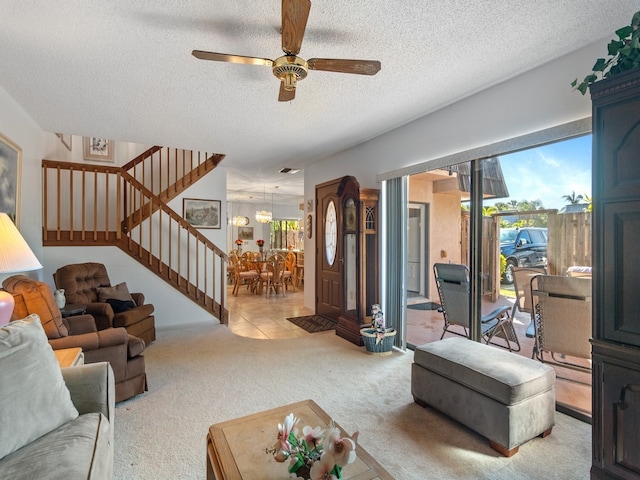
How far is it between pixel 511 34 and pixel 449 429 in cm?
270

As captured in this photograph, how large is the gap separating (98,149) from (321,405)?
6.30m

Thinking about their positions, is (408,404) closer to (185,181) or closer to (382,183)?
(382,183)

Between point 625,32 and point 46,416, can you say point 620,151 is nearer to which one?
point 625,32

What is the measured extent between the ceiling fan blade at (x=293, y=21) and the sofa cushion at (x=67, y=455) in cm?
216

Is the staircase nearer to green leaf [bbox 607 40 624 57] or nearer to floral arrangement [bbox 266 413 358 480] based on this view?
floral arrangement [bbox 266 413 358 480]

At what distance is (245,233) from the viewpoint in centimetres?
1219

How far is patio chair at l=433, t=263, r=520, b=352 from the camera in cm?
309

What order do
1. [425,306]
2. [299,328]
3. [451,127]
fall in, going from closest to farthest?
[451,127], [299,328], [425,306]

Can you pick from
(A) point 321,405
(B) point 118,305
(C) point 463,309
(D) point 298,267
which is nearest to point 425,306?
(C) point 463,309

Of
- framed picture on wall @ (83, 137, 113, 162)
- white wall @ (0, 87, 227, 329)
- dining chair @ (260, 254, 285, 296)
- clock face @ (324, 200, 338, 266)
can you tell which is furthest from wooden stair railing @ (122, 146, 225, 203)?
dining chair @ (260, 254, 285, 296)

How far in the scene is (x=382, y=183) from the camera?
4.18 metres

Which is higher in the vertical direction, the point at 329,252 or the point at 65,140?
the point at 65,140

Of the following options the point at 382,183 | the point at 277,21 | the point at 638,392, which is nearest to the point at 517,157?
the point at 382,183

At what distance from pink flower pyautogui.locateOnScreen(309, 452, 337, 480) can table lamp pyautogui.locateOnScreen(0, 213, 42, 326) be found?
197 cm
